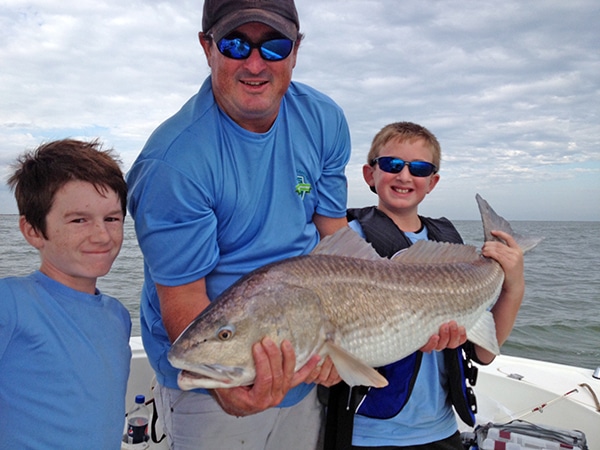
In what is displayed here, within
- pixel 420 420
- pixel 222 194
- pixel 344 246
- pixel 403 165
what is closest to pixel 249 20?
pixel 222 194

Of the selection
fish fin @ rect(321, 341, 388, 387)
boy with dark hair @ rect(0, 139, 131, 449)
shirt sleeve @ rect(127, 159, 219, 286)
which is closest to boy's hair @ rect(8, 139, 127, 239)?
boy with dark hair @ rect(0, 139, 131, 449)

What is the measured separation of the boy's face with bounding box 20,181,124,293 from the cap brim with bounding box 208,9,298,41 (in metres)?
1.04

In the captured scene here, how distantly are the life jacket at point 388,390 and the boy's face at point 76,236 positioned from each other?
63.2 inches

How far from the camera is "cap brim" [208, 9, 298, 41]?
101 inches

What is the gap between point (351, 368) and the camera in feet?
8.05

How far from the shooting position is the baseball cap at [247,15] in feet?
8.41

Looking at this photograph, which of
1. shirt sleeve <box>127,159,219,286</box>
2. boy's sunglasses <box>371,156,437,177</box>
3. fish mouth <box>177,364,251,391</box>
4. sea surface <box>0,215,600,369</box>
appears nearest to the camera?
fish mouth <box>177,364,251,391</box>

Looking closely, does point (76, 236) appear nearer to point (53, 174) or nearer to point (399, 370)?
point (53, 174)

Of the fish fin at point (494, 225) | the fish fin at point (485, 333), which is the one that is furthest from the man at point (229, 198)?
the fish fin at point (494, 225)

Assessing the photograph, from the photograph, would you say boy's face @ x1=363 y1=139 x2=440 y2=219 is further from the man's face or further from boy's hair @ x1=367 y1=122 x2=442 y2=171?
the man's face

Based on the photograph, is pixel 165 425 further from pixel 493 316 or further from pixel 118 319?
pixel 493 316

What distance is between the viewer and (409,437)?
3201mm

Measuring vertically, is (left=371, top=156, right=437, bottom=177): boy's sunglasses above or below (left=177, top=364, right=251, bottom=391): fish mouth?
above

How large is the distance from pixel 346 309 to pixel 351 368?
0.93 feet
